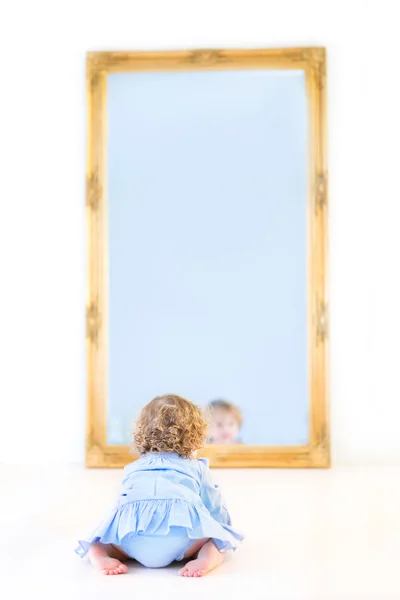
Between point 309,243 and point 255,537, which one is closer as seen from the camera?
point 255,537

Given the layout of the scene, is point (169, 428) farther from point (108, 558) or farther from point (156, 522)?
point (108, 558)

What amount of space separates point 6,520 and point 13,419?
127 centimetres

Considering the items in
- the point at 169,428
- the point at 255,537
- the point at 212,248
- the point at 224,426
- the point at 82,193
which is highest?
the point at 82,193

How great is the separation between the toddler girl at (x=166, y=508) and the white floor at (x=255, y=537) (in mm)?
46

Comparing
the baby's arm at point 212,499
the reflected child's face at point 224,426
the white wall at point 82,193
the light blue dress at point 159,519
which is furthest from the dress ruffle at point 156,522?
the white wall at point 82,193

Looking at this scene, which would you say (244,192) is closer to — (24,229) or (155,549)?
(24,229)

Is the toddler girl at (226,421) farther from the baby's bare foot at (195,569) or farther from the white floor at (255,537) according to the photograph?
the baby's bare foot at (195,569)

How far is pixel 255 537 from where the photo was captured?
2.54 meters

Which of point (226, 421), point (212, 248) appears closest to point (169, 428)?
point (226, 421)

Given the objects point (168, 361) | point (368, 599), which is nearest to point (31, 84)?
point (168, 361)

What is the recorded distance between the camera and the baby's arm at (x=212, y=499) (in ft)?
7.71

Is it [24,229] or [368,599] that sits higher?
[24,229]

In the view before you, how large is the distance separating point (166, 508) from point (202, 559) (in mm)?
149

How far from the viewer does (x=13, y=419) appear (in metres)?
4.03
